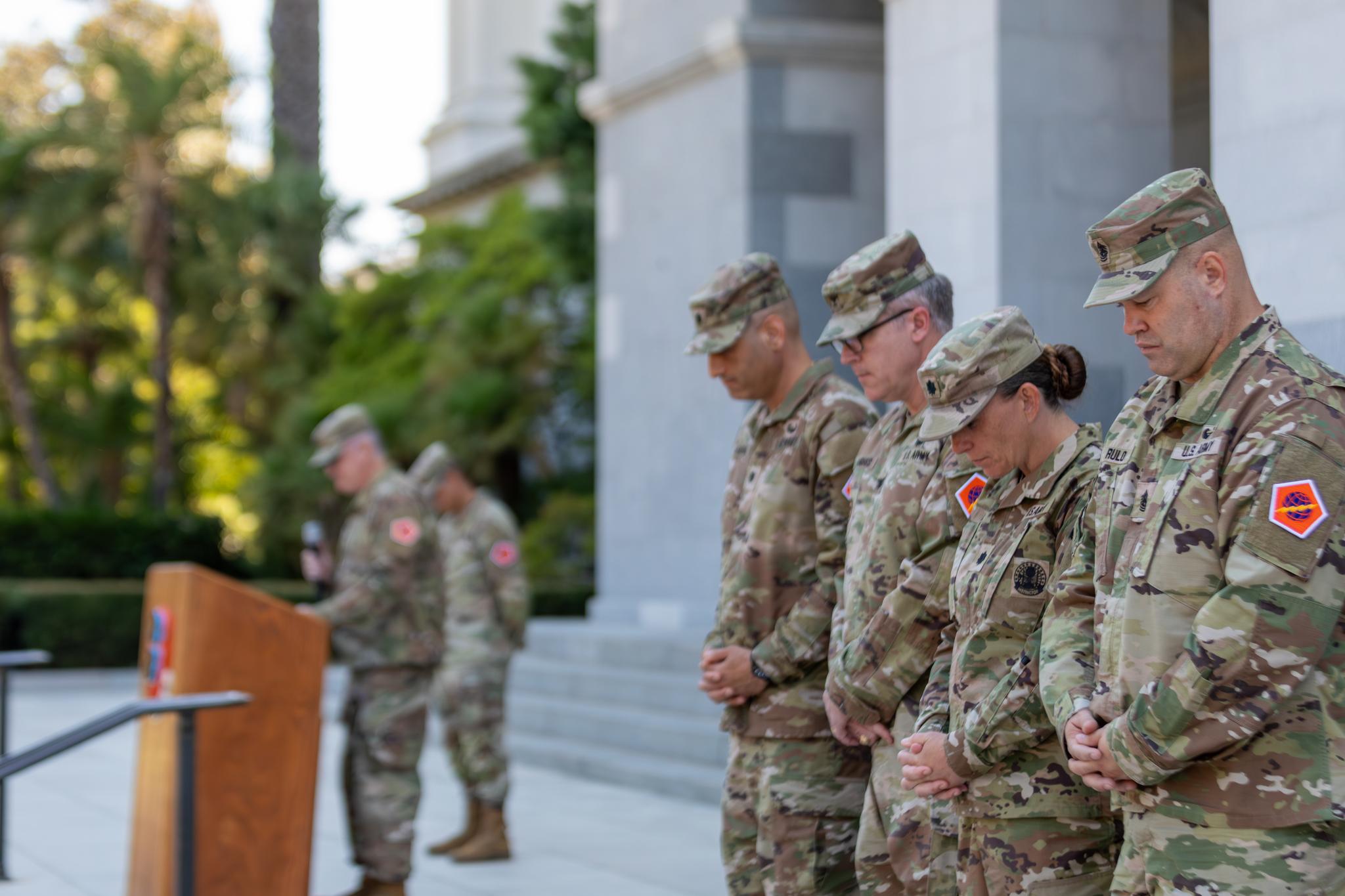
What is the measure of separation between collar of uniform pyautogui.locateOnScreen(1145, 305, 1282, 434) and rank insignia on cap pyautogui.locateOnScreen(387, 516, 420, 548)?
14.5 feet

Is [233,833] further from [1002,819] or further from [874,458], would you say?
[1002,819]

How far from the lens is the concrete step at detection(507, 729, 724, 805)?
9609 mm

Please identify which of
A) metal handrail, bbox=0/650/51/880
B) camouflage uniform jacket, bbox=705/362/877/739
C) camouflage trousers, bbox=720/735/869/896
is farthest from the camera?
metal handrail, bbox=0/650/51/880

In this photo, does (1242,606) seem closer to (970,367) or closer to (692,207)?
(970,367)

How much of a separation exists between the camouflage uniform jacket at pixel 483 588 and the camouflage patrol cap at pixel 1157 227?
6072mm

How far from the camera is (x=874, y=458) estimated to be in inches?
169

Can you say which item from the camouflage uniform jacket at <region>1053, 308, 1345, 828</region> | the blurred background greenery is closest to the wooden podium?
the camouflage uniform jacket at <region>1053, 308, 1345, 828</region>

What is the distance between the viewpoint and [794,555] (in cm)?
465

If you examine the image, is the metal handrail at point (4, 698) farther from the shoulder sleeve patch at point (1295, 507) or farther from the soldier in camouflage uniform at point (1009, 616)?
the shoulder sleeve patch at point (1295, 507)

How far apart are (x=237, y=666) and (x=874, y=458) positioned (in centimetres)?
301

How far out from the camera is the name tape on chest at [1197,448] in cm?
291

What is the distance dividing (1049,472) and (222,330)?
28025mm

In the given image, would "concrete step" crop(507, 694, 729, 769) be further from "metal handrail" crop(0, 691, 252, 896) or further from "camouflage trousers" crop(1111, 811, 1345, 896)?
"camouflage trousers" crop(1111, 811, 1345, 896)

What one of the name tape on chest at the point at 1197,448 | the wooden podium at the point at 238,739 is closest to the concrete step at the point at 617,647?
the wooden podium at the point at 238,739
